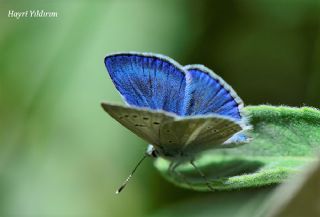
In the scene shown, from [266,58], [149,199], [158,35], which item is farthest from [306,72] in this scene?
[149,199]

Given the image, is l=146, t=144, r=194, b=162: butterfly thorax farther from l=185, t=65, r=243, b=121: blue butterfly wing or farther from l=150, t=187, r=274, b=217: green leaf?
l=150, t=187, r=274, b=217: green leaf

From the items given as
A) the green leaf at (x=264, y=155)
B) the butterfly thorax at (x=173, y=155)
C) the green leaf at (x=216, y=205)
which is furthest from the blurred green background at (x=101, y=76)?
the green leaf at (x=264, y=155)

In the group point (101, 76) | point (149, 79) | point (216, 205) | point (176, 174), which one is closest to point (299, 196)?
point (176, 174)

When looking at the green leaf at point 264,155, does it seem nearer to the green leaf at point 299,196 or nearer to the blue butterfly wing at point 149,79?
the blue butterfly wing at point 149,79

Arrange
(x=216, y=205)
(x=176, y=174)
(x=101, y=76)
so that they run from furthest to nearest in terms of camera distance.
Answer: (x=101, y=76) < (x=216, y=205) < (x=176, y=174)

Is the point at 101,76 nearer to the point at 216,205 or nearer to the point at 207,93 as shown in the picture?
the point at 216,205
